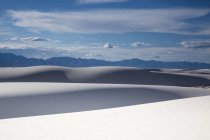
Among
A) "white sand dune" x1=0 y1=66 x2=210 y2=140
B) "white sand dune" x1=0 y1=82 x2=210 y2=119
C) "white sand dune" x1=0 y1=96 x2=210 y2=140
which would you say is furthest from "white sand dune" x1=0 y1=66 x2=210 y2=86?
"white sand dune" x1=0 y1=96 x2=210 y2=140

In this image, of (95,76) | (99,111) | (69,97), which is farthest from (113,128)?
(95,76)

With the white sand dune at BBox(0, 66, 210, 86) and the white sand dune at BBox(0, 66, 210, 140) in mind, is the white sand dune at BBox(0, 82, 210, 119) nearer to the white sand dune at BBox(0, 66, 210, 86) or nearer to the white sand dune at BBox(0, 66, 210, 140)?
the white sand dune at BBox(0, 66, 210, 140)

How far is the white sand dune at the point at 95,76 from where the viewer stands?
108438 millimetres

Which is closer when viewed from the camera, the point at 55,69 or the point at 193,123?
the point at 193,123

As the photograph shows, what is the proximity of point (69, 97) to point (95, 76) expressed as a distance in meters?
76.6

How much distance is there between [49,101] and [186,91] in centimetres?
2403

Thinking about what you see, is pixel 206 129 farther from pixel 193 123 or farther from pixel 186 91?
pixel 186 91

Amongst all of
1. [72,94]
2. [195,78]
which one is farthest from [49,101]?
[195,78]

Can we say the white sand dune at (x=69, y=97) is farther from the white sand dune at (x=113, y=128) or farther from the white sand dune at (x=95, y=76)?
the white sand dune at (x=95, y=76)

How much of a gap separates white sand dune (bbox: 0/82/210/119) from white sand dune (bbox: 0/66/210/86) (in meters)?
62.4

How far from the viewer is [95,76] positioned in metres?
115

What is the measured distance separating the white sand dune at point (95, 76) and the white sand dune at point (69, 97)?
6236cm

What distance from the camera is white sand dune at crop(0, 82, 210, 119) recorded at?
32472 mm

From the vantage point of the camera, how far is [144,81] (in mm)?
117000
